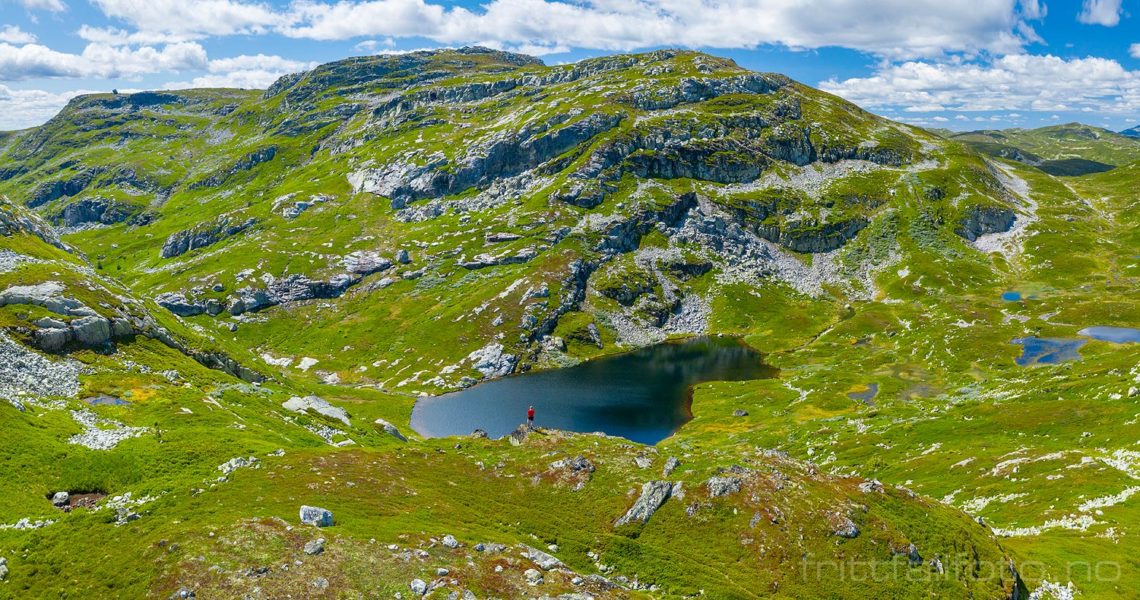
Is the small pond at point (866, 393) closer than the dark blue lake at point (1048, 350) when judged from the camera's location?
Yes

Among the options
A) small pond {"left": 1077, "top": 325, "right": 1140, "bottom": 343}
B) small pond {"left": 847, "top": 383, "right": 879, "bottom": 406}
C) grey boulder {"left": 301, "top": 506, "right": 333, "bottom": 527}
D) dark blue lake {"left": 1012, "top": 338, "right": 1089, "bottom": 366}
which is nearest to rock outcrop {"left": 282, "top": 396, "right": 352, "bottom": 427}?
grey boulder {"left": 301, "top": 506, "right": 333, "bottom": 527}

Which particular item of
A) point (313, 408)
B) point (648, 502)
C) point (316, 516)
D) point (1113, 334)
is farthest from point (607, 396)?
point (1113, 334)

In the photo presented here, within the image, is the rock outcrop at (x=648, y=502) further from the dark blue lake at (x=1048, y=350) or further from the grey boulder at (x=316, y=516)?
the dark blue lake at (x=1048, y=350)

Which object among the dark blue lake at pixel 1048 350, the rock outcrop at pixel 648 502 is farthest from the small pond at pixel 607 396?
the rock outcrop at pixel 648 502

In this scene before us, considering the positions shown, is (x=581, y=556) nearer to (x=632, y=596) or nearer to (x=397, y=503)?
(x=632, y=596)

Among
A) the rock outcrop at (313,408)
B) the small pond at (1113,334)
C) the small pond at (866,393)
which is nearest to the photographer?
the rock outcrop at (313,408)

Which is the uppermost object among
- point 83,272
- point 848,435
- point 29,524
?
point 83,272

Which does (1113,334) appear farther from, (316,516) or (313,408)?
(316,516)

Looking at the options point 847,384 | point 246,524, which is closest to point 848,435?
point 847,384
